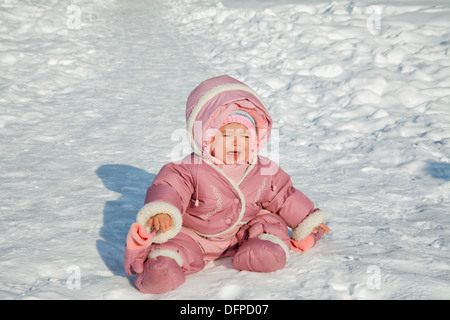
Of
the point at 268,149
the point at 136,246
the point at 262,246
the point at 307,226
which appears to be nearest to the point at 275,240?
the point at 262,246

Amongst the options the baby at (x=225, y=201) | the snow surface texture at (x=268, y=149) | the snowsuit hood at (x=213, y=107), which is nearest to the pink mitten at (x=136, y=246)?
the baby at (x=225, y=201)

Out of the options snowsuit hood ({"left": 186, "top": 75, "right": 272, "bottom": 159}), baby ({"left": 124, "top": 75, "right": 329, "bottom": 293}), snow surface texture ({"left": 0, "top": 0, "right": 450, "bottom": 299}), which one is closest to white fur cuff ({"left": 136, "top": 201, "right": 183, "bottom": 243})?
baby ({"left": 124, "top": 75, "right": 329, "bottom": 293})

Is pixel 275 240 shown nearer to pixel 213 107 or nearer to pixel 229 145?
pixel 229 145

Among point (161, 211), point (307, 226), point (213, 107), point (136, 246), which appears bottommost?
point (307, 226)

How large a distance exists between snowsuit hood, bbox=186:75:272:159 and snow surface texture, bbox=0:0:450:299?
Result: 734 millimetres

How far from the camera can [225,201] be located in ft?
8.90

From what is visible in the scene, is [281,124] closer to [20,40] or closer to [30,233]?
[30,233]

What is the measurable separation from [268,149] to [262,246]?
7.67 ft

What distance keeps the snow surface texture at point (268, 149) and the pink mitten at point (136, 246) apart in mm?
131

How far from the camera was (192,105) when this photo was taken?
280cm

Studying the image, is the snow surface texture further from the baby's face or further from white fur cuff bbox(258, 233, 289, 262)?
the baby's face

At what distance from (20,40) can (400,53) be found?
242 inches

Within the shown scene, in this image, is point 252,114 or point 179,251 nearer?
point 179,251
